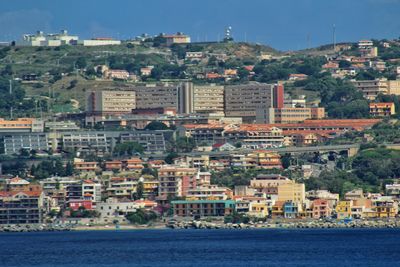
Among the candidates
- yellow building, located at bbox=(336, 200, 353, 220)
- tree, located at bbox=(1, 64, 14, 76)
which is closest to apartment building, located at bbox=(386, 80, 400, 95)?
tree, located at bbox=(1, 64, 14, 76)

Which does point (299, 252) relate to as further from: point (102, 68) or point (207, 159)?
point (102, 68)

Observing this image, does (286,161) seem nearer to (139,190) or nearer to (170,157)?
(170,157)

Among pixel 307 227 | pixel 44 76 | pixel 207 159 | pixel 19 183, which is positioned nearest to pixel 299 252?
pixel 307 227

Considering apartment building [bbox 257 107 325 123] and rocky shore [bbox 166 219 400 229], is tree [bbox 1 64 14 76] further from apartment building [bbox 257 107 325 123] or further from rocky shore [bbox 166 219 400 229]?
rocky shore [bbox 166 219 400 229]

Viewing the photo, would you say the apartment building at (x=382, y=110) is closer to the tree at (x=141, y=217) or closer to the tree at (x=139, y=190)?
the tree at (x=139, y=190)

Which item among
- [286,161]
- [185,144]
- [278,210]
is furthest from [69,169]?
[278,210]

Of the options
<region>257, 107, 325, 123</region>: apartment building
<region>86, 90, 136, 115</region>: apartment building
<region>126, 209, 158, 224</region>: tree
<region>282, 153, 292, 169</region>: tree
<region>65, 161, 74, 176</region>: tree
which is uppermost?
<region>86, 90, 136, 115</region>: apartment building

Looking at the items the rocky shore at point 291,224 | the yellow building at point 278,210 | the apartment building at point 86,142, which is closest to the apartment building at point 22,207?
the rocky shore at point 291,224
